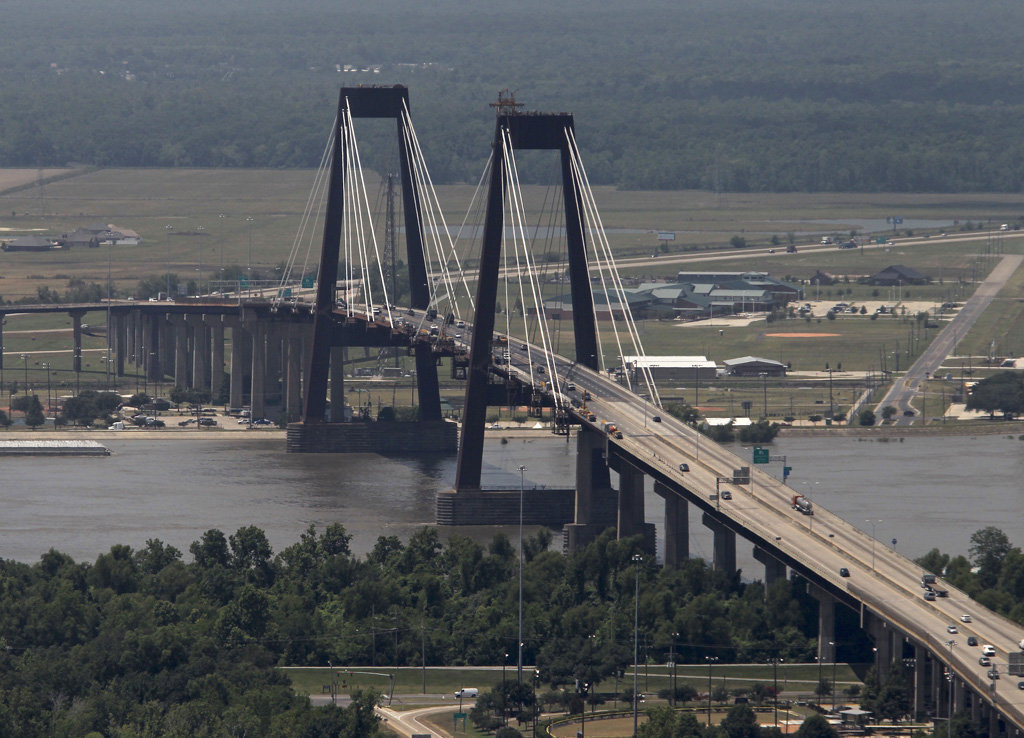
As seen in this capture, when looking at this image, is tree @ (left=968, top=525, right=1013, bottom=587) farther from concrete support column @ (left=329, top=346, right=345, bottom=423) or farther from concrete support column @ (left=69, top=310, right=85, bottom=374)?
concrete support column @ (left=69, top=310, right=85, bottom=374)

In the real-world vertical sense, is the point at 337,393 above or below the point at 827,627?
above

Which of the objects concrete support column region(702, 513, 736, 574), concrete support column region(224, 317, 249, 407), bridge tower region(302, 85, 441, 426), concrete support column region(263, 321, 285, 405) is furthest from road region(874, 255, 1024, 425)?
concrete support column region(702, 513, 736, 574)

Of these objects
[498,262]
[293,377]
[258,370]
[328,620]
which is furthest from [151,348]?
[328,620]


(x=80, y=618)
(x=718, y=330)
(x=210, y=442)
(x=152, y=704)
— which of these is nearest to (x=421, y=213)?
(x=210, y=442)

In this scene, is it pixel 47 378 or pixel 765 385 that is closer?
pixel 765 385

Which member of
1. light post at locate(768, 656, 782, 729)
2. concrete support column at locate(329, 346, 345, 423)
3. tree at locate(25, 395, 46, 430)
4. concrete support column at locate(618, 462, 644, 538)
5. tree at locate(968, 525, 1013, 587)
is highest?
concrete support column at locate(329, 346, 345, 423)

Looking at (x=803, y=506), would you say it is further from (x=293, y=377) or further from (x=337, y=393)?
(x=293, y=377)

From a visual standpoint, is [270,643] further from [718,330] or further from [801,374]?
[718,330]
